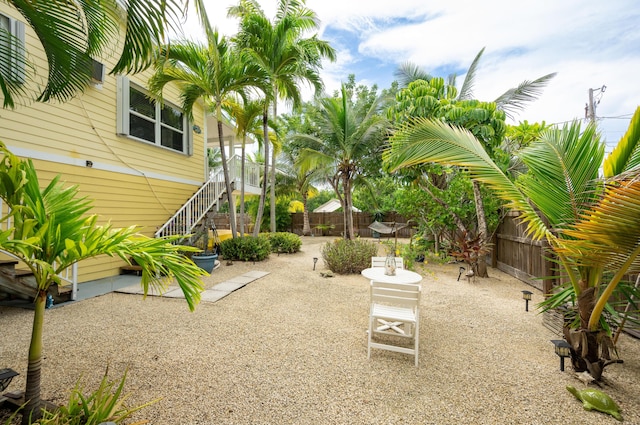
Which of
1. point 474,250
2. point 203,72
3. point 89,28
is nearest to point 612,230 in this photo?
point 89,28

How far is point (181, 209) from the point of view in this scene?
812 cm

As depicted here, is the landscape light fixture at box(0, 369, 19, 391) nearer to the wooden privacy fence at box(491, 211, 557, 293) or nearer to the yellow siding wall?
the yellow siding wall

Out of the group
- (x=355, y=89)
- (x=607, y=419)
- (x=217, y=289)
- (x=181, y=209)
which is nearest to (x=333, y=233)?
(x=355, y=89)

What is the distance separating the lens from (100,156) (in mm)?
6414

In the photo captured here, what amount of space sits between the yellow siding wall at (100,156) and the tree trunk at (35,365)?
2.81 meters

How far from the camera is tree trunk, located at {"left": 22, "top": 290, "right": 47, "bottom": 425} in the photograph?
65.9 inches

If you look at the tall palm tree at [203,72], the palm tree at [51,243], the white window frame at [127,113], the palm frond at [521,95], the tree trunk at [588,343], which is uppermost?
the palm frond at [521,95]

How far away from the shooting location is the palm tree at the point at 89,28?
2.01 m

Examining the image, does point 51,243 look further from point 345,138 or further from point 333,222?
point 333,222

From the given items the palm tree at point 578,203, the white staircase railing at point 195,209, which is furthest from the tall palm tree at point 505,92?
the white staircase railing at point 195,209

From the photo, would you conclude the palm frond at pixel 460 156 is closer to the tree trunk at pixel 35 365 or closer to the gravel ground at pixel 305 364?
the gravel ground at pixel 305 364

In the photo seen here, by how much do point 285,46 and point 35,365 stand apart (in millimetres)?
8801

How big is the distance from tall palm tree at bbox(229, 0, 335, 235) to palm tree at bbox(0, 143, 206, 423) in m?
6.76

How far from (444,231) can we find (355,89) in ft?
48.3
